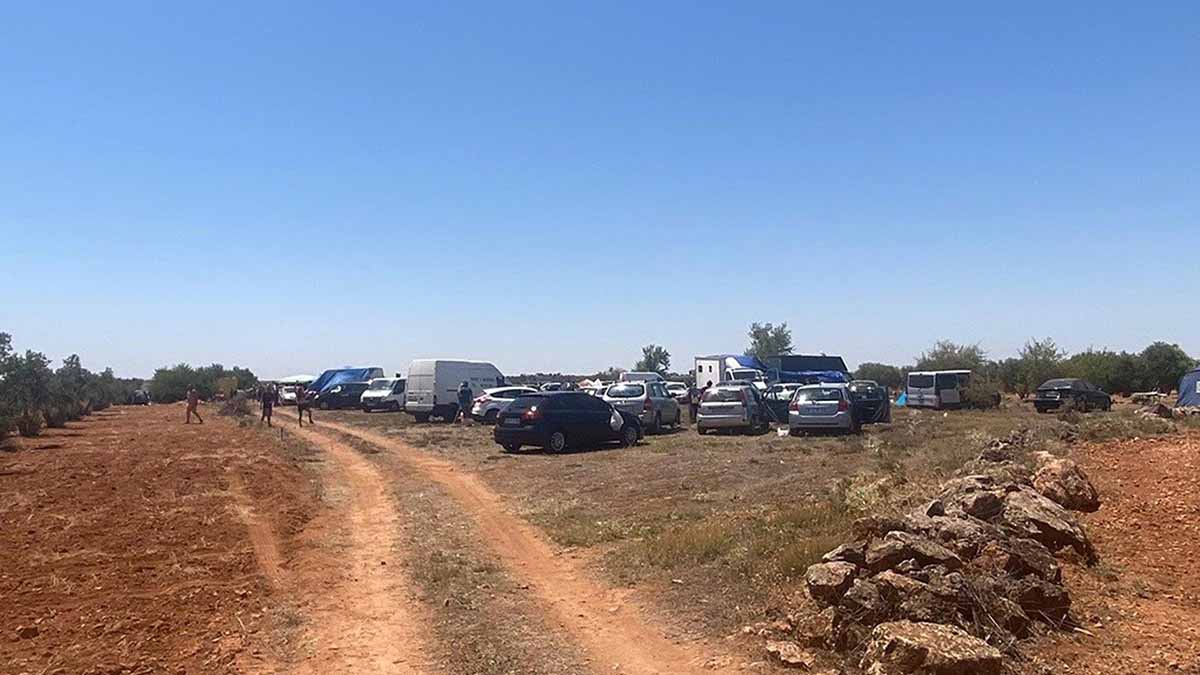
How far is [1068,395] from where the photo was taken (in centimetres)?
3784

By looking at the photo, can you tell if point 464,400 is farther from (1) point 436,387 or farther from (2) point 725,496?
(2) point 725,496

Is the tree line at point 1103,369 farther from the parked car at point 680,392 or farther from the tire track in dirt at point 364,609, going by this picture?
the tire track in dirt at point 364,609

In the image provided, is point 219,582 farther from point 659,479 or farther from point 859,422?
point 859,422

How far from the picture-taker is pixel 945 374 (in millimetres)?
42812

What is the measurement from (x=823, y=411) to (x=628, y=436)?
218 inches

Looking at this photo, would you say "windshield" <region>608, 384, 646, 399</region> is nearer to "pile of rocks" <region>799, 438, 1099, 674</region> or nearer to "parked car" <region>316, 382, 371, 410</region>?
"pile of rocks" <region>799, 438, 1099, 674</region>

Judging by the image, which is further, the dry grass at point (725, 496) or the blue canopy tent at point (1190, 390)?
the blue canopy tent at point (1190, 390)

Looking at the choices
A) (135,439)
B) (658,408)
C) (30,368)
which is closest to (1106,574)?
(658,408)

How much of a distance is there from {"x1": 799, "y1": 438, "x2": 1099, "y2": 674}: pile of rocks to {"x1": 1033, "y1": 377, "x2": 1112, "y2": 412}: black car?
3203cm

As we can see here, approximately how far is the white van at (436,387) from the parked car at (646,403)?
869 centimetres

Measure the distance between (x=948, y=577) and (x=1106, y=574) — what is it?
Answer: 2224 millimetres

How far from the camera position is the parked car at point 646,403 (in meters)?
30.0

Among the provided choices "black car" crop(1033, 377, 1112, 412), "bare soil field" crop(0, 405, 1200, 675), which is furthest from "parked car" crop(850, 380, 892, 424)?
"bare soil field" crop(0, 405, 1200, 675)

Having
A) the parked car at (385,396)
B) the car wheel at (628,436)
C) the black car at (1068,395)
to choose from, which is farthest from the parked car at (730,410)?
the parked car at (385,396)
